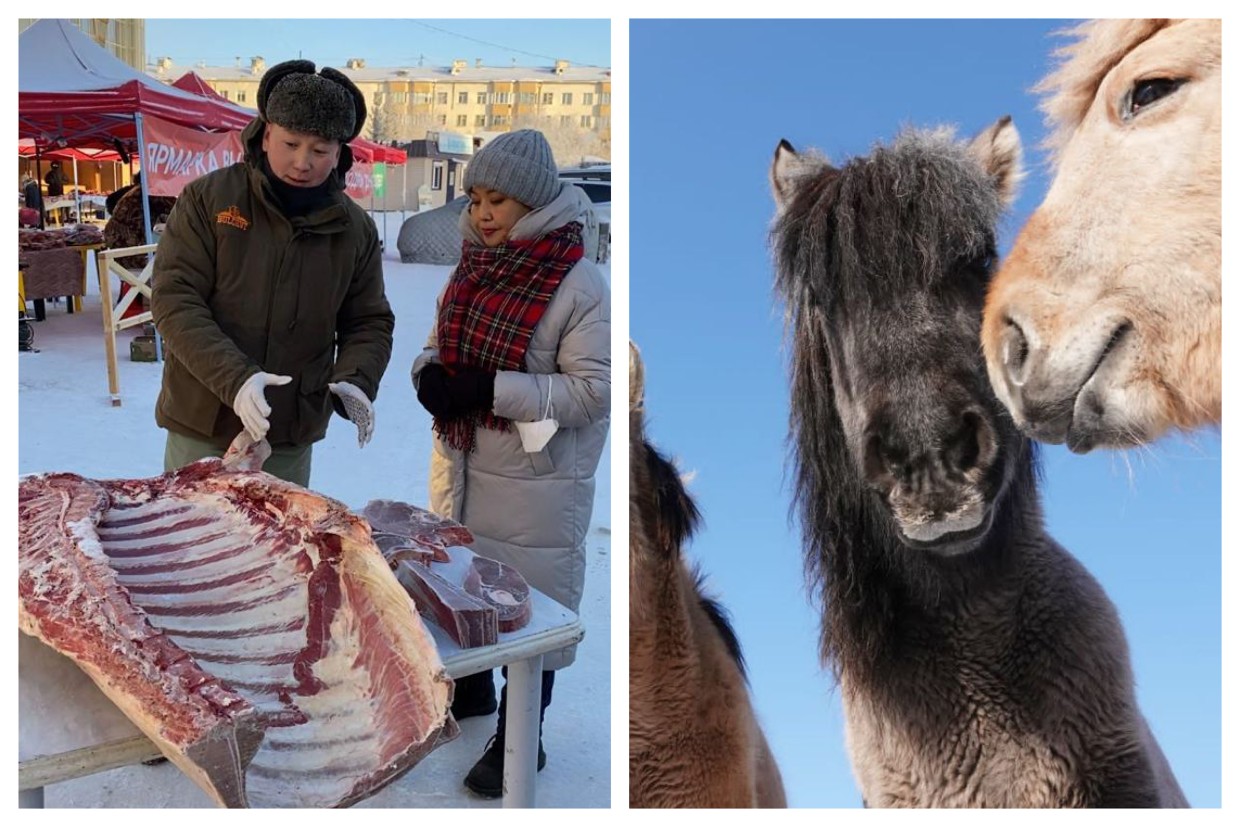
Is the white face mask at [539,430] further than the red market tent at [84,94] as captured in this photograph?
No

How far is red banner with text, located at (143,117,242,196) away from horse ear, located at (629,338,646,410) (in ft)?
17.6

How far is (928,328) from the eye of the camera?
1568 mm

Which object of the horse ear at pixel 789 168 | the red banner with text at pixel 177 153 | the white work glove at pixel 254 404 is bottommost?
the white work glove at pixel 254 404

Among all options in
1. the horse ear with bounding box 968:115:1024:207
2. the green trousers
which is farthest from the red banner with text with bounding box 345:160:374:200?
the horse ear with bounding box 968:115:1024:207

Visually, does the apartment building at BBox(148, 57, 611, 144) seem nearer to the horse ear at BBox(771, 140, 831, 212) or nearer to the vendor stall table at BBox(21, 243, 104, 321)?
the horse ear at BBox(771, 140, 831, 212)

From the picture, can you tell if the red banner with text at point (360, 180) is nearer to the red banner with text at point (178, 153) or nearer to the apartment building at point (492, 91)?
the red banner with text at point (178, 153)

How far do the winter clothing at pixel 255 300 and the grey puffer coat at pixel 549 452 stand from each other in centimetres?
26

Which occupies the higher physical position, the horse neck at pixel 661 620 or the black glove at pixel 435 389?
the black glove at pixel 435 389

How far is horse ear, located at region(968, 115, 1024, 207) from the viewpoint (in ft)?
5.16

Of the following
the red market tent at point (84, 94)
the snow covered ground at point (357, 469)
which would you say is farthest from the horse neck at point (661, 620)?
the red market tent at point (84, 94)

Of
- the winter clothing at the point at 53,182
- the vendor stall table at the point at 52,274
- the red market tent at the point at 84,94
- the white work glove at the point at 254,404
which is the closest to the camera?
the white work glove at the point at 254,404

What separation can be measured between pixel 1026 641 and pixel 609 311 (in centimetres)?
107

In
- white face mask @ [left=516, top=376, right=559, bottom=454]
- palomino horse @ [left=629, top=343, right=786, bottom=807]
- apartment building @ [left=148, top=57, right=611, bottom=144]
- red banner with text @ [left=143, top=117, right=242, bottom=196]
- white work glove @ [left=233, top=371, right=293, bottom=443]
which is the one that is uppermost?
red banner with text @ [left=143, top=117, right=242, bottom=196]

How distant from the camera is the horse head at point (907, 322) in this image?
1561 millimetres
